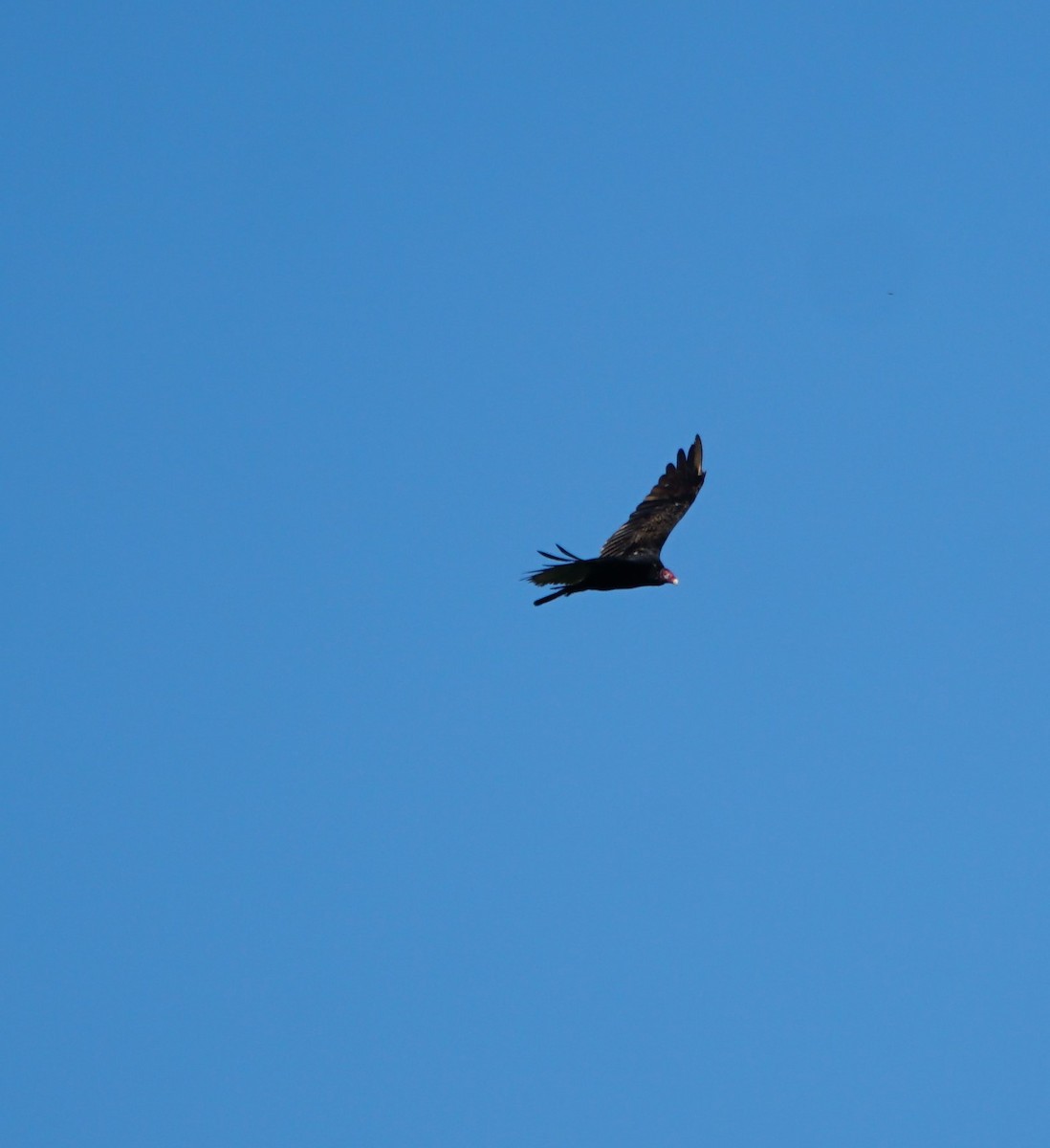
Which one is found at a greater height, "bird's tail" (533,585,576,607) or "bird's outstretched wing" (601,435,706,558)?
"bird's outstretched wing" (601,435,706,558)

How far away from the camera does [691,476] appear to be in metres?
24.5

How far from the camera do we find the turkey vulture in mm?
21141

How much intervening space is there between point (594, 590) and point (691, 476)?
359 centimetres

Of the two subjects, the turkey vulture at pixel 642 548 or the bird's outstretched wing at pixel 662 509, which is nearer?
the turkey vulture at pixel 642 548

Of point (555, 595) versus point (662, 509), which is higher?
point (662, 509)

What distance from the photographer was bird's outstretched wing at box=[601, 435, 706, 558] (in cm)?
2342

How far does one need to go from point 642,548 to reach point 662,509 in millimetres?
1128

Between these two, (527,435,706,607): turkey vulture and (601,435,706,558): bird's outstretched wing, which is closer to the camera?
(527,435,706,607): turkey vulture

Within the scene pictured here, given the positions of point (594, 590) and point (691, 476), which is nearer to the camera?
point (594, 590)

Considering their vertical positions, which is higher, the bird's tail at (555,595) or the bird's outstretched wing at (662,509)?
the bird's outstretched wing at (662,509)

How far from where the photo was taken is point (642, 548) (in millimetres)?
23297

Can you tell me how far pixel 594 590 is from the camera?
2197 centimetres

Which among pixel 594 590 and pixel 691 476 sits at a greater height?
pixel 691 476

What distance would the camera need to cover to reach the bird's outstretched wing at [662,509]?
23.4m
